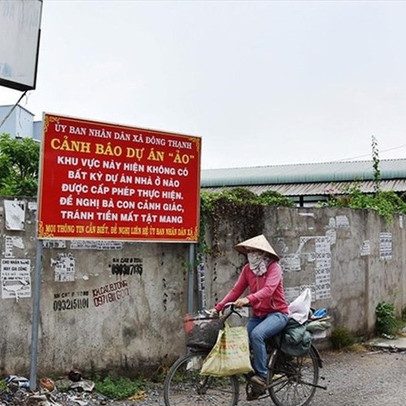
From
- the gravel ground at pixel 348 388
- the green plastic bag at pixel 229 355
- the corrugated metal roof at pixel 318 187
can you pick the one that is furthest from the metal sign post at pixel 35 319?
the corrugated metal roof at pixel 318 187

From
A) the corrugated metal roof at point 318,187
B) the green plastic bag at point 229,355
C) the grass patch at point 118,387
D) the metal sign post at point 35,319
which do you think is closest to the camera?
the green plastic bag at point 229,355

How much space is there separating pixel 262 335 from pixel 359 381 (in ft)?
7.54

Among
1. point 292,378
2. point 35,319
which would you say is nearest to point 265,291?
point 292,378

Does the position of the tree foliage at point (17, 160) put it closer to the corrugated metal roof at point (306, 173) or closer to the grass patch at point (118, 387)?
the grass patch at point (118, 387)

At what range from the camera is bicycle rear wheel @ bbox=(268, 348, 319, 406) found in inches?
212

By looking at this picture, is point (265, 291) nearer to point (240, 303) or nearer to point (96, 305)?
point (240, 303)

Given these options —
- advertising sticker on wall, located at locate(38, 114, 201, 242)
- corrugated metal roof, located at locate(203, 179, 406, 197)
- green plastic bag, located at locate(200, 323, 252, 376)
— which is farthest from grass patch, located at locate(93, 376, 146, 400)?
corrugated metal roof, located at locate(203, 179, 406, 197)

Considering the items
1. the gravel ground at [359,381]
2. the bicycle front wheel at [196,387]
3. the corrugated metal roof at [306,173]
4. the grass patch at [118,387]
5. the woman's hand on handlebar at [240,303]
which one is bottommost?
the gravel ground at [359,381]

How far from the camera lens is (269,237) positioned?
7.57 metres

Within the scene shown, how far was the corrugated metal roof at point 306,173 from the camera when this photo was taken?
24.2 m

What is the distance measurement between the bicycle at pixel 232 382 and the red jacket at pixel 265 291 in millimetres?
253

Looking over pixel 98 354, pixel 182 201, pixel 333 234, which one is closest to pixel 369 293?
pixel 333 234

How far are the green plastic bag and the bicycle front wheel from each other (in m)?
0.14

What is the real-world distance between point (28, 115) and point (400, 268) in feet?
32.4
